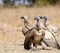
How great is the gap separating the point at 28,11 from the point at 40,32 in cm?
1456

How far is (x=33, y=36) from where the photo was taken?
1148 centimetres

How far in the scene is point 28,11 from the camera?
26.1 metres

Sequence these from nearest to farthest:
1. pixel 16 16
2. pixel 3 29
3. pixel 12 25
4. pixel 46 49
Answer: pixel 46 49
pixel 3 29
pixel 12 25
pixel 16 16

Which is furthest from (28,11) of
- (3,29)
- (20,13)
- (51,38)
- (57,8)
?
(51,38)

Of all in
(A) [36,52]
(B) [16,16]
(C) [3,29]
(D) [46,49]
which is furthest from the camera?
(B) [16,16]

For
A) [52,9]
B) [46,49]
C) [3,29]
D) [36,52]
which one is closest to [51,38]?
[46,49]

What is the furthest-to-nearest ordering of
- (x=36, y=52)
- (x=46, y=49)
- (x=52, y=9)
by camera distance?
(x=52, y=9)
(x=46, y=49)
(x=36, y=52)

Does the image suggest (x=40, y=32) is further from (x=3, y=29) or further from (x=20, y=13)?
(x=20, y=13)

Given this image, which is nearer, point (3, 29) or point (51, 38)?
point (51, 38)

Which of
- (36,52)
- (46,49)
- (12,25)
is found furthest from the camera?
(12,25)

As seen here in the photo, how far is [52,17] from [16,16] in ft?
7.93

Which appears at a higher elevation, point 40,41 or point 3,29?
point 40,41

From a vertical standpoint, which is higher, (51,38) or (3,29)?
(51,38)

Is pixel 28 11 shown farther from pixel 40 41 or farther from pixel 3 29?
pixel 40 41
